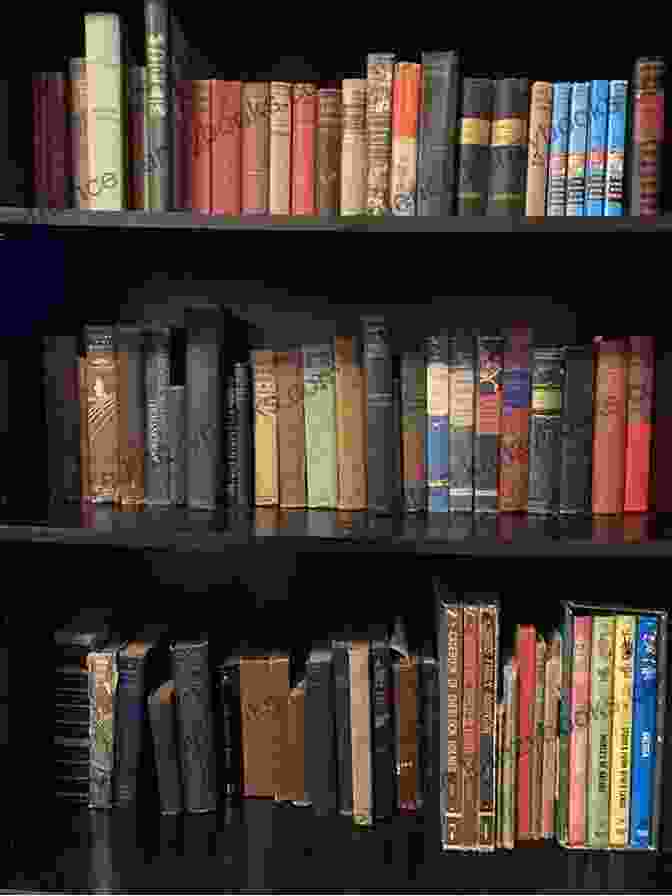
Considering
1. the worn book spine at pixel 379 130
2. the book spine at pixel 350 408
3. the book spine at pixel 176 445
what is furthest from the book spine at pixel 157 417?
the worn book spine at pixel 379 130

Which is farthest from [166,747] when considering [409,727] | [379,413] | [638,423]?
[638,423]

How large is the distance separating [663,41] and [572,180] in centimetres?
27

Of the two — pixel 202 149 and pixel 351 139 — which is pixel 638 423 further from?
pixel 202 149

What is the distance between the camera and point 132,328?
1428mm

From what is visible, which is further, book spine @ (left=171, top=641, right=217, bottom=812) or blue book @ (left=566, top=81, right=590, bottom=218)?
book spine @ (left=171, top=641, right=217, bottom=812)

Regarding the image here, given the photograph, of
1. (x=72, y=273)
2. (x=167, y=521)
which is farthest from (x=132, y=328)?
(x=167, y=521)

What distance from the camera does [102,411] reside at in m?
1.42

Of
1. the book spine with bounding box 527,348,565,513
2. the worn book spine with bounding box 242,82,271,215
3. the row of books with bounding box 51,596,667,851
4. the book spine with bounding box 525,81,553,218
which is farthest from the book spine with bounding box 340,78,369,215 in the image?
the row of books with bounding box 51,596,667,851

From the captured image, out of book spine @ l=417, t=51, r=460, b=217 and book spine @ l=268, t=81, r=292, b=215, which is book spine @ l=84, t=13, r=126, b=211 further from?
book spine @ l=417, t=51, r=460, b=217

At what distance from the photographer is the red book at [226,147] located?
4.37ft

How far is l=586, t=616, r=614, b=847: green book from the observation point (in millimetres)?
1341

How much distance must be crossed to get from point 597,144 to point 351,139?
30cm

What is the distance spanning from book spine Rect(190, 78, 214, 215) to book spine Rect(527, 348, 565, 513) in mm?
478

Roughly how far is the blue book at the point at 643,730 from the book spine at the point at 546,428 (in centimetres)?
20
